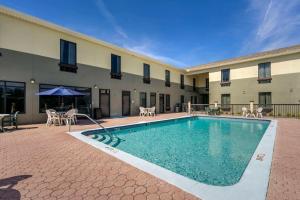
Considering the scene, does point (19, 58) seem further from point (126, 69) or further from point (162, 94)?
point (162, 94)

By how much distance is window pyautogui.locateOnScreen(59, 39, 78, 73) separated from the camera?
11.8 m

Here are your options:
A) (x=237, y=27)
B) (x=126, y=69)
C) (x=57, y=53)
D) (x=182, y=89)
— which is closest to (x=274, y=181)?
(x=57, y=53)

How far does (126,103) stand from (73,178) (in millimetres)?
13341

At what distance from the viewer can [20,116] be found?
10.0 metres

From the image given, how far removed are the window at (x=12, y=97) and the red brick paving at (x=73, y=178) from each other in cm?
600

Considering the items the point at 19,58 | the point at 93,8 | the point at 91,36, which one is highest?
the point at 93,8

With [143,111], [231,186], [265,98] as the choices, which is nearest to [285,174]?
[231,186]

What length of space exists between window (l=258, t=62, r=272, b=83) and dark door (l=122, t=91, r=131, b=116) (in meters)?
13.2

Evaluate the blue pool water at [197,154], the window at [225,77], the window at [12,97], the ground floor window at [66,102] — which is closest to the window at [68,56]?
the ground floor window at [66,102]

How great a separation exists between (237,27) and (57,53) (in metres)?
15.1

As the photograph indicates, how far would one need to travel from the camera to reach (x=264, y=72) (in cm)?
1755

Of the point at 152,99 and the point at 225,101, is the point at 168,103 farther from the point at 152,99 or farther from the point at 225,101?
the point at 225,101

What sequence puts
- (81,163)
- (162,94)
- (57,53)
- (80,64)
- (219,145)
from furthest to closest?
(162,94) → (80,64) → (57,53) → (219,145) → (81,163)

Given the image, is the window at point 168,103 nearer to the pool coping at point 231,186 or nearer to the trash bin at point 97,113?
the trash bin at point 97,113
